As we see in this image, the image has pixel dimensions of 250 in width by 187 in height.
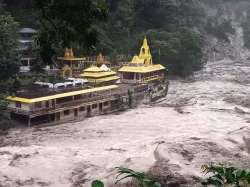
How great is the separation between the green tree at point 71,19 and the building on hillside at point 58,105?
22.6 meters

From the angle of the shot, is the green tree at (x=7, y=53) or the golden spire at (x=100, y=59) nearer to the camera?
the green tree at (x=7, y=53)

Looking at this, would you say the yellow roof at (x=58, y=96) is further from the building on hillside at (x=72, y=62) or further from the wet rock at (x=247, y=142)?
the wet rock at (x=247, y=142)

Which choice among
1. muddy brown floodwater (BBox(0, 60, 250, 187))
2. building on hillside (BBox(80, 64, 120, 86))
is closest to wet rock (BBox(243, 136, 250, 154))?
muddy brown floodwater (BBox(0, 60, 250, 187))

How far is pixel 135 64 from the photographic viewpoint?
47.4m

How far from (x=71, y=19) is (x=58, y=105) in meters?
24.7

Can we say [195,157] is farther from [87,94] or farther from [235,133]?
[87,94]

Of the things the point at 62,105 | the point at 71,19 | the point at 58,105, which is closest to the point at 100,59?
the point at 62,105

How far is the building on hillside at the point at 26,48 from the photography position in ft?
149

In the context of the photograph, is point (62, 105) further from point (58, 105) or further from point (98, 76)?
point (98, 76)

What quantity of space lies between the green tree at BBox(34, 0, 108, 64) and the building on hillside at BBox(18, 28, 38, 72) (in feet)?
113

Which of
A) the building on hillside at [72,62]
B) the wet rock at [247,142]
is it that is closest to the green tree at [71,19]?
the wet rock at [247,142]

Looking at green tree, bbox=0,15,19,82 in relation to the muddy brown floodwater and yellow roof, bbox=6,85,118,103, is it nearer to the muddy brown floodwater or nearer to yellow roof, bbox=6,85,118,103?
yellow roof, bbox=6,85,118,103

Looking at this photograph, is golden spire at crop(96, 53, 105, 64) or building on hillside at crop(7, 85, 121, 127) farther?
golden spire at crop(96, 53, 105, 64)

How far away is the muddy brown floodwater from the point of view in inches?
909
